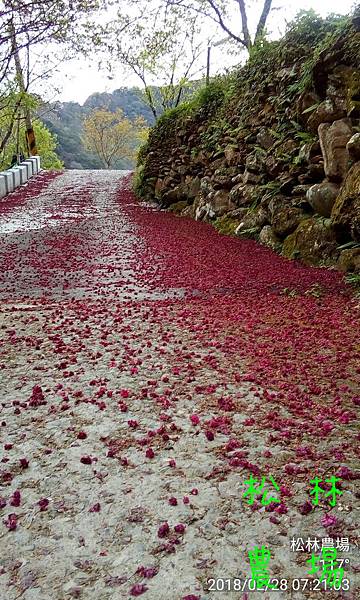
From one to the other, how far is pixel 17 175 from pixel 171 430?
86.1 ft

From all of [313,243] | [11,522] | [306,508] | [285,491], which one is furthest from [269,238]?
Answer: [11,522]

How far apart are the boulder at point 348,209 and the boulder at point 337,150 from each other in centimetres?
48

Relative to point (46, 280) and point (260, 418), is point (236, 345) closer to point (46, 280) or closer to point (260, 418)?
point (260, 418)

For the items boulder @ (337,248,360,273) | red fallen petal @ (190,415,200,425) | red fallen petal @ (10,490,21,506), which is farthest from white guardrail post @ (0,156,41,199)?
red fallen petal @ (10,490,21,506)

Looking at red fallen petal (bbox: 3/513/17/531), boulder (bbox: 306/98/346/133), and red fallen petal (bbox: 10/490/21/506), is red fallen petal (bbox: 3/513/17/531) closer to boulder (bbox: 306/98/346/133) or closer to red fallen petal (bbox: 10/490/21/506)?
red fallen petal (bbox: 10/490/21/506)

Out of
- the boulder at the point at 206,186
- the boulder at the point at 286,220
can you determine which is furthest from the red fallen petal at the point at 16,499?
the boulder at the point at 206,186

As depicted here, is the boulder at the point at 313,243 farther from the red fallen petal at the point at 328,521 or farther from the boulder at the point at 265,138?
the red fallen petal at the point at 328,521

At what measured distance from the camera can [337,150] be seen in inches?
349

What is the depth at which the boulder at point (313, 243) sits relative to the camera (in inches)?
351

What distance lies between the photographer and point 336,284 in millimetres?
7688

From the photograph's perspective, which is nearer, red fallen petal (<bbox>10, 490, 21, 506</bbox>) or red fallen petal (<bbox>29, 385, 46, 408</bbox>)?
red fallen petal (<bbox>10, 490, 21, 506</bbox>)

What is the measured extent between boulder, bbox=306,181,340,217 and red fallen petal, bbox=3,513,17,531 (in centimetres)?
816

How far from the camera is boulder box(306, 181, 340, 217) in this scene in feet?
29.6

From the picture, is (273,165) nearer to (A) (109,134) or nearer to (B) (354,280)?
(B) (354,280)
